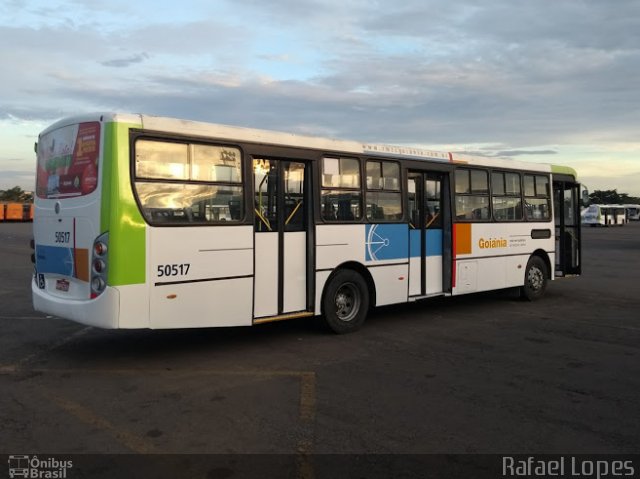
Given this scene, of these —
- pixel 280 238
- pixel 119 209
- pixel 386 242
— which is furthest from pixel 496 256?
pixel 119 209

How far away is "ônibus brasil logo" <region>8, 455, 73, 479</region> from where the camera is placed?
3.91m

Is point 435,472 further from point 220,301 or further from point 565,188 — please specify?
point 565,188

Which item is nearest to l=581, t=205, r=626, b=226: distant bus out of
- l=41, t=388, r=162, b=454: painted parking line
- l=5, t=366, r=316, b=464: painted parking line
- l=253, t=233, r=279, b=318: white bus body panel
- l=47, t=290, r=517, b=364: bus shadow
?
l=47, t=290, r=517, b=364: bus shadow

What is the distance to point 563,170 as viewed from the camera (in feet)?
41.4

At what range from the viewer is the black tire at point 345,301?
26.6 ft

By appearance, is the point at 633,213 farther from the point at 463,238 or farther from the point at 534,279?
the point at 463,238

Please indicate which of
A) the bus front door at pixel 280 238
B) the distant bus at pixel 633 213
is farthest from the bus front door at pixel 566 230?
the distant bus at pixel 633 213

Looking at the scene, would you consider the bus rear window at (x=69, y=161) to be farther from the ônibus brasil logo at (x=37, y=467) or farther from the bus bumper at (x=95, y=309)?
the ônibus brasil logo at (x=37, y=467)

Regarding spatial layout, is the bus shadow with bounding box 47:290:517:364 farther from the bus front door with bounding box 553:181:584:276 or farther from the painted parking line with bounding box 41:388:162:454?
the bus front door with bounding box 553:181:584:276

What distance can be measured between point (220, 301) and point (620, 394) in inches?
171

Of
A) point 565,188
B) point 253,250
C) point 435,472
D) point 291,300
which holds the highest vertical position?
point 565,188

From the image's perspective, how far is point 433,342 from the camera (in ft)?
25.8

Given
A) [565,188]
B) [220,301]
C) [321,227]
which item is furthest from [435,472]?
[565,188]

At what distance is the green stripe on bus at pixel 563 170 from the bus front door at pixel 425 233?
12.2 feet
